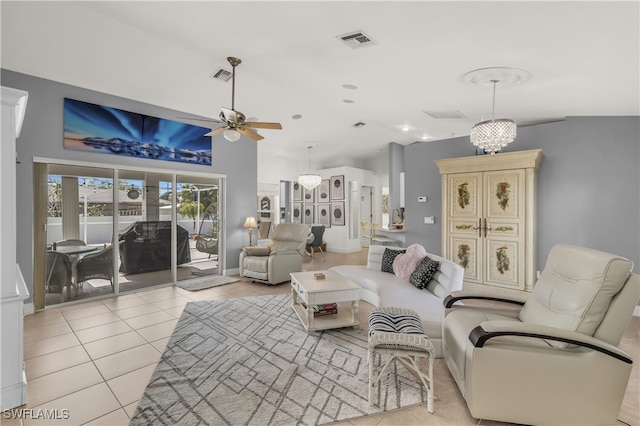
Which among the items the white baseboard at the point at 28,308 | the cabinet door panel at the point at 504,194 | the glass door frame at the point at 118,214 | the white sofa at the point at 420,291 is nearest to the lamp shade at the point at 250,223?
the glass door frame at the point at 118,214

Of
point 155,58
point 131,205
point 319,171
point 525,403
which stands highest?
point 155,58

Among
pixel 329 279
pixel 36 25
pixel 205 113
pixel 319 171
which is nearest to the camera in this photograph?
pixel 36 25

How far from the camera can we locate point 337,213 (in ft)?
29.5

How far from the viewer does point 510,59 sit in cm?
264

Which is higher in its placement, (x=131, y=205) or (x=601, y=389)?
(x=131, y=205)

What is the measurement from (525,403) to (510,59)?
268 cm

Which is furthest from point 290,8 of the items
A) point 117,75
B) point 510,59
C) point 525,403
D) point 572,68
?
point 525,403

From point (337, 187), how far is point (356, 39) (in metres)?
6.37

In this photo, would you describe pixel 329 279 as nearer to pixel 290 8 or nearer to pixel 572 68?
pixel 290 8

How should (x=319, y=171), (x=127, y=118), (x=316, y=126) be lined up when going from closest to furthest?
1. (x=127, y=118)
2. (x=316, y=126)
3. (x=319, y=171)

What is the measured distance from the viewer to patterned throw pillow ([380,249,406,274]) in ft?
13.7

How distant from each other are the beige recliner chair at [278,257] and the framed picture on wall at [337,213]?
333 centimetres

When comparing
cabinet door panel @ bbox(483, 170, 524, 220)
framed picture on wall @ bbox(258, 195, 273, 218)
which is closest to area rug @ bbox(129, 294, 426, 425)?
cabinet door panel @ bbox(483, 170, 524, 220)

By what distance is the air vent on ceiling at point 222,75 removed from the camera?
4.00 m
